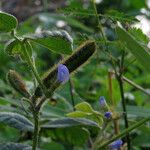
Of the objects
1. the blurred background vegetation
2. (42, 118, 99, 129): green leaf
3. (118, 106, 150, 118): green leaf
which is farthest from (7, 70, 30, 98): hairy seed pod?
A: (118, 106, 150, 118): green leaf

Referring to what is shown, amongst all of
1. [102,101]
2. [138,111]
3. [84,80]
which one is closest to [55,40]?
[102,101]

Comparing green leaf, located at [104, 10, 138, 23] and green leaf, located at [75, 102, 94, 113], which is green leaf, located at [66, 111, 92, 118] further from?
green leaf, located at [104, 10, 138, 23]

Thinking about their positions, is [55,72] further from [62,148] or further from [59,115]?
[62,148]

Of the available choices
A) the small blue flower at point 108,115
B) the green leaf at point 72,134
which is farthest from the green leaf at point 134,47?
the green leaf at point 72,134

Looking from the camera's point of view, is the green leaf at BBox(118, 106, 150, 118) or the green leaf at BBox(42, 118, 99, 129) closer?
the green leaf at BBox(42, 118, 99, 129)

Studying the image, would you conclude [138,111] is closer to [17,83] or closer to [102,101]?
[102,101]

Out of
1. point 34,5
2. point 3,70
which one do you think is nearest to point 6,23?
Answer: point 3,70
